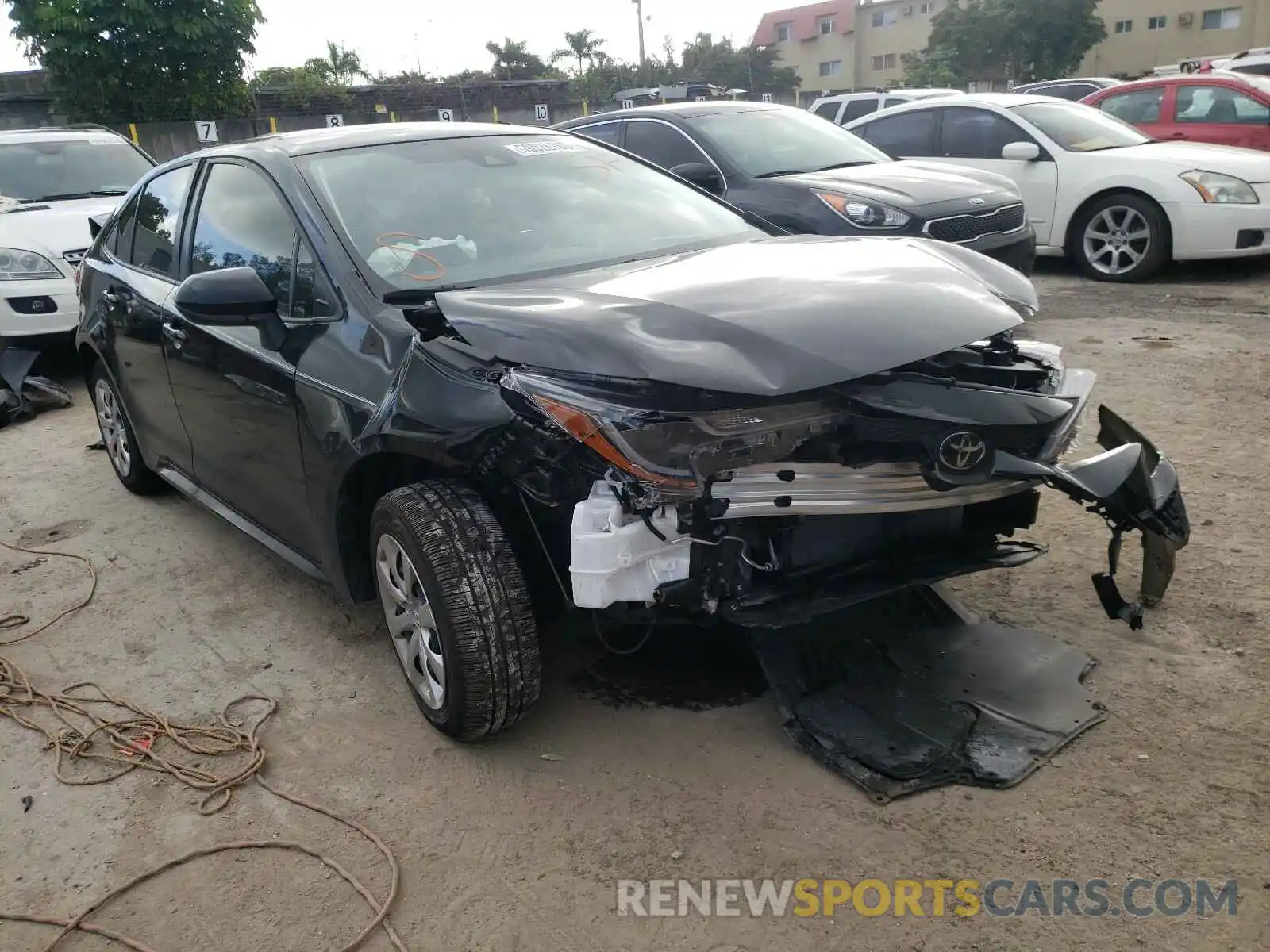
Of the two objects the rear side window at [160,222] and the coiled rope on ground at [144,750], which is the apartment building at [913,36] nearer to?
the rear side window at [160,222]

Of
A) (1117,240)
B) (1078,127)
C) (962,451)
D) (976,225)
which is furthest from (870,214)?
(962,451)

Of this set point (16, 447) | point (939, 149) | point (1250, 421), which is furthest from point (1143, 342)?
point (16, 447)

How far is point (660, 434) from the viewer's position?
2.36m

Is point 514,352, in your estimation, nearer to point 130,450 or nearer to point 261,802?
point 261,802

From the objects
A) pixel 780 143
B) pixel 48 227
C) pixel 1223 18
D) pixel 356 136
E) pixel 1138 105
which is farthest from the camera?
pixel 1223 18

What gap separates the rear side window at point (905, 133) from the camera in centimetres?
955

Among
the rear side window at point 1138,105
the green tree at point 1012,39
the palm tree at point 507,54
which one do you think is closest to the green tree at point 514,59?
the palm tree at point 507,54

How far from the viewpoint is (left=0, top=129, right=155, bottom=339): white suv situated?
708cm

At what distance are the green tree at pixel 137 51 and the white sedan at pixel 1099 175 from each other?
19.5m

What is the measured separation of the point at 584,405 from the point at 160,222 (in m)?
2.85

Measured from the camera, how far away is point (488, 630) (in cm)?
264

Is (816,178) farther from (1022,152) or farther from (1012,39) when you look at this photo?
(1012,39)

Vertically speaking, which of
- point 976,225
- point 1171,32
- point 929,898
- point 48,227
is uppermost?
point 1171,32

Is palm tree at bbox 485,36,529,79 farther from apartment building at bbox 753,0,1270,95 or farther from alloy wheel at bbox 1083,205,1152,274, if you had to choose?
alloy wheel at bbox 1083,205,1152,274
